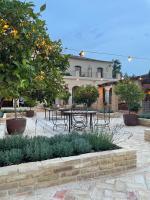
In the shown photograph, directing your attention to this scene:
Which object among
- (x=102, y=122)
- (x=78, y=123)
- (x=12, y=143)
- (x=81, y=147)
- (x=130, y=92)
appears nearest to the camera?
(x=81, y=147)

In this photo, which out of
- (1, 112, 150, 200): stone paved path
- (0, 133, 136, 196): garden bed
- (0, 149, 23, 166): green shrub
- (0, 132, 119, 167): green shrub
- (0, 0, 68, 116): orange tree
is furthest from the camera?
(0, 132, 119, 167): green shrub

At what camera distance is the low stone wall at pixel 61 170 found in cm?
330

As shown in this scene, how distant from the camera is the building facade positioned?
22781mm

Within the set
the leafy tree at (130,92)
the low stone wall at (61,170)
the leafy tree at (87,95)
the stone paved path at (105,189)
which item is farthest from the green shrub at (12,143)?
the leafy tree at (87,95)

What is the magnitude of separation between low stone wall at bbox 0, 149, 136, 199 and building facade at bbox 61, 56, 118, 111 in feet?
55.2

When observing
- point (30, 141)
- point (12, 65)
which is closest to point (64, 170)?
point (30, 141)

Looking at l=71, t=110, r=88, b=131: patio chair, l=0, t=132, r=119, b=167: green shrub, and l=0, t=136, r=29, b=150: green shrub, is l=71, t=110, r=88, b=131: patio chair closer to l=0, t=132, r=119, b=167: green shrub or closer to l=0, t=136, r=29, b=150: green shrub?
l=0, t=132, r=119, b=167: green shrub

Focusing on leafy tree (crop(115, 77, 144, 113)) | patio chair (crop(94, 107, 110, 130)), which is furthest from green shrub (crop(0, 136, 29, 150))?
leafy tree (crop(115, 77, 144, 113))

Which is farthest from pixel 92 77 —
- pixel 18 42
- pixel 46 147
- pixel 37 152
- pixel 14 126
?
pixel 18 42

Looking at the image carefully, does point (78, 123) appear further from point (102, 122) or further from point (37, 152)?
point (37, 152)

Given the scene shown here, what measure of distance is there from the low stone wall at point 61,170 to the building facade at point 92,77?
55.2 ft

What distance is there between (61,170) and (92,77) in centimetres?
2420

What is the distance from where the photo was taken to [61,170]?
12.0 feet

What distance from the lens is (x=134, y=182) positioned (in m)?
3.74
